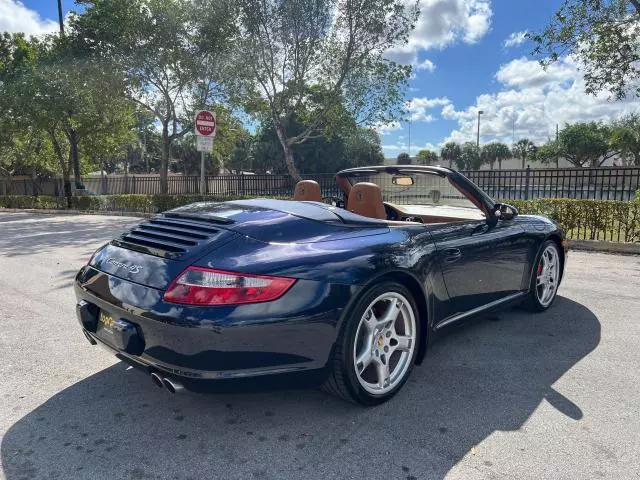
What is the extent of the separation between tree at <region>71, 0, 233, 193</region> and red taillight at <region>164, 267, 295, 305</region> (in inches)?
623

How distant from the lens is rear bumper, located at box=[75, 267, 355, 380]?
88.3 inches

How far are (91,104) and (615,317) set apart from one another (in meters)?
20.2

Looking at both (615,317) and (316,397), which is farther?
(615,317)

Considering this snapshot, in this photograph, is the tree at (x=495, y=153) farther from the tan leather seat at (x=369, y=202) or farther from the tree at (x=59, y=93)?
the tan leather seat at (x=369, y=202)

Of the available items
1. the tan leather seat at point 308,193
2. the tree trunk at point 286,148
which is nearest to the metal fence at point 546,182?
the tree trunk at point 286,148

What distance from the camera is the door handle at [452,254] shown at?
3261 millimetres

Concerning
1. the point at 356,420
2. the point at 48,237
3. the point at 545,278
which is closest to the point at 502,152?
the point at 48,237

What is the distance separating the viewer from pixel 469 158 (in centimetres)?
7262

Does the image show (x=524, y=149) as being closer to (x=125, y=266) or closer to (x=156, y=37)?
(x=156, y=37)

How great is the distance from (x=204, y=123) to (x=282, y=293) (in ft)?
32.9

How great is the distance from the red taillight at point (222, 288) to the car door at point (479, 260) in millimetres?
1376

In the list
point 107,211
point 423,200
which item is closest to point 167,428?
point 423,200

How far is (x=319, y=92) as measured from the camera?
16297mm

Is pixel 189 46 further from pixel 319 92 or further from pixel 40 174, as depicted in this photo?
pixel 40 174
